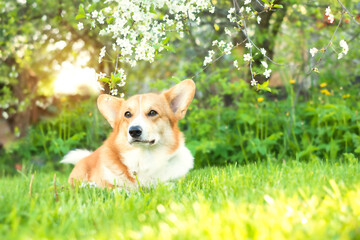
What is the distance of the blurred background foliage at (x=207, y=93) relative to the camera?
4.42 metres

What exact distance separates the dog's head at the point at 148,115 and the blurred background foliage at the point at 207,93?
81 centimetres

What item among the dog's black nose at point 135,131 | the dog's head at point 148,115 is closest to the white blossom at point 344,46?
the dog's head at point 148,115

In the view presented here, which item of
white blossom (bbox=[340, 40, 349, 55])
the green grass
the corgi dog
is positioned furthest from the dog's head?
white blossom (bbox=[340, 40, 349, 55])

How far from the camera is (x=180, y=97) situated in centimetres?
323

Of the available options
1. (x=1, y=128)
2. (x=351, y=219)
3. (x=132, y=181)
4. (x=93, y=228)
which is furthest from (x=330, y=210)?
(x=1, y=128)

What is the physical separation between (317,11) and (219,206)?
395 cm

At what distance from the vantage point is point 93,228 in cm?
167

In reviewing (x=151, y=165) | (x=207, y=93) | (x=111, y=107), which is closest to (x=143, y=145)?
(x=151, y=165)

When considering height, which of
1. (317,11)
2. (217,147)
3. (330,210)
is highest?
(317,11)

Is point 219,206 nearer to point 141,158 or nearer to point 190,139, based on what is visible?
point 141,158

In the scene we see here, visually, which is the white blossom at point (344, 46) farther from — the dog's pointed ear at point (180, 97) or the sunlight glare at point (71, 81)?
the sunlight glare at point (71, 81)

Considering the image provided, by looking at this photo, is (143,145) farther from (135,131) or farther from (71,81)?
(71,81)

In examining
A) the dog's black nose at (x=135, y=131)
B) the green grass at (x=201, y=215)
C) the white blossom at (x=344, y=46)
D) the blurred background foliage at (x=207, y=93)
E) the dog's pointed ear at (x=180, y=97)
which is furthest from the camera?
the blurred background foliage at (x=207, y=93)

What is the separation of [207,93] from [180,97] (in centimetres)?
239
